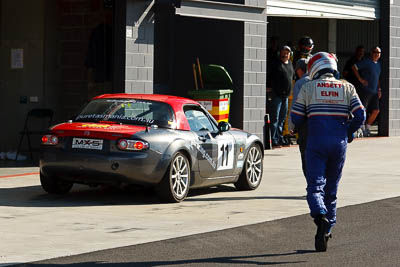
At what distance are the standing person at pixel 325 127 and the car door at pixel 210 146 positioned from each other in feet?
10.6

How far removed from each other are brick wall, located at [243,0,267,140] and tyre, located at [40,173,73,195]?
24.8 feet

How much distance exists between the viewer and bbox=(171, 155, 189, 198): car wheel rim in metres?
11.5

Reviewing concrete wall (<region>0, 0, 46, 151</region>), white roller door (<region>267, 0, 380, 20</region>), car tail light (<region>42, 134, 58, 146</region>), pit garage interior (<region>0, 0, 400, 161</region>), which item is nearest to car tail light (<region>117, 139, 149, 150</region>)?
car tail light (<region>42, 134, 58, 146</region>)

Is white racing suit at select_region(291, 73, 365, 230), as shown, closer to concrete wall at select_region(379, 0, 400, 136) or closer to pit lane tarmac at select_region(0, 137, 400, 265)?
pit lane tarmac at select_region(0, 137, 400, 265)

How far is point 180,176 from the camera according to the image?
11602mm

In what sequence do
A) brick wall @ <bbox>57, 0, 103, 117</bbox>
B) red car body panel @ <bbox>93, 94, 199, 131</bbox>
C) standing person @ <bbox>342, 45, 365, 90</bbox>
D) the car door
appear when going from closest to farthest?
red car body panel @ <bbox>93, 94, 199, 131</bbox>
the car door
brick wall @ <bbox>57, 0, 103, 117</bbox>
standing person @ <bbox>342, 45, 365, 90</bbox>

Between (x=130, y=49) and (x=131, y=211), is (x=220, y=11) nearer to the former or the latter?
(x=130, y=49)

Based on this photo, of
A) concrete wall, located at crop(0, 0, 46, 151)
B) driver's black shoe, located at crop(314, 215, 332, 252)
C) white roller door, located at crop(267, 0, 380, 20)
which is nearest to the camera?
driver's black shoe, located at crop(314, 215, 332, 252)

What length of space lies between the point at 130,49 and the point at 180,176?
5.42m

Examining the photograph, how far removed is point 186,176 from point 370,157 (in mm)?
7317

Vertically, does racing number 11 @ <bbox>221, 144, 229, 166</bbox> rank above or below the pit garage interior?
below

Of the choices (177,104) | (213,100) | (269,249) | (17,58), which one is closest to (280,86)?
(213,100)

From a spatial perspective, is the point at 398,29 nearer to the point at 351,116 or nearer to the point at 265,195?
the point at 265,195

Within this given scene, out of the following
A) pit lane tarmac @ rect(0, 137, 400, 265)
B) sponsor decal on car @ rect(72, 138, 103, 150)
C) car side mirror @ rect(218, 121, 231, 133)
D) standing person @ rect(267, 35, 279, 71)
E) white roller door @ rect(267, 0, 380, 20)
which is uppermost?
white roller door @ rect(267, 0, 380, 20)
